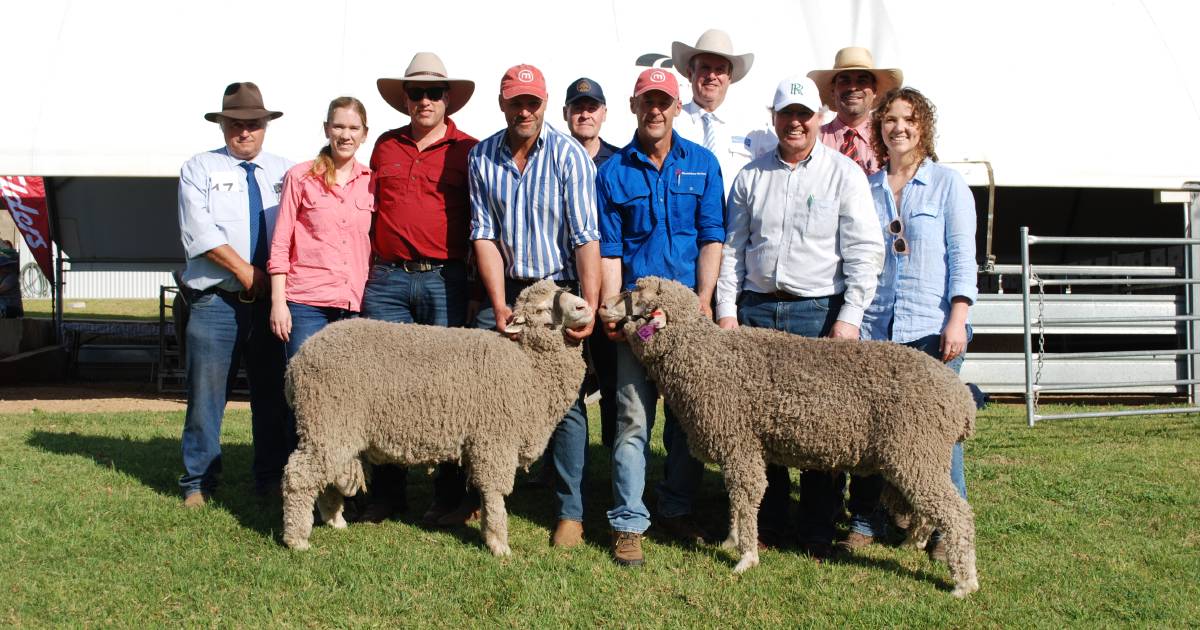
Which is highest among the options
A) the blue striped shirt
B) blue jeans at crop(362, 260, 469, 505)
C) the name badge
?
the name badge

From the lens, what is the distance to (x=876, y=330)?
4.93 metres

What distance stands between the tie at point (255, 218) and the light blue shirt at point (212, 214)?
3 cm

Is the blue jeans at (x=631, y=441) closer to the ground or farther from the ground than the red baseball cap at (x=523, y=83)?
closer to the ground

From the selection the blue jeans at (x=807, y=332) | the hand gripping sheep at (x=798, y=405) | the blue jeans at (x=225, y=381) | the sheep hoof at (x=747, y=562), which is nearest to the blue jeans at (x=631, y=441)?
the hand gripping sheep at (x=798, y=405)

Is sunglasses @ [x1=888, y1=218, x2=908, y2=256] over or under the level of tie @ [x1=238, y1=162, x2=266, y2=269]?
under

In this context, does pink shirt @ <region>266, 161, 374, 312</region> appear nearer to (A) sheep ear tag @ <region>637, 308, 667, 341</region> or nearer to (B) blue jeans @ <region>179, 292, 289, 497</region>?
(B) blue jeans @ <region>179, 292, 289, 497</region>

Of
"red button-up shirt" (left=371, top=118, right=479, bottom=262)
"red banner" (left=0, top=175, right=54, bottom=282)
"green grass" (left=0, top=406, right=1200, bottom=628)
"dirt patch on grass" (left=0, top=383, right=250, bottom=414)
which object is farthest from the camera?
"red banner" (left=0, top=175, right=54, bottom=282)

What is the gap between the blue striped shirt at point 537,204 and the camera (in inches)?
190

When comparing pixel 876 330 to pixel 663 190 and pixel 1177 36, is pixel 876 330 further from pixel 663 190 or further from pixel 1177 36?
pixel 1177 36

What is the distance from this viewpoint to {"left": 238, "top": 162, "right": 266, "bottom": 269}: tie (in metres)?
5.79

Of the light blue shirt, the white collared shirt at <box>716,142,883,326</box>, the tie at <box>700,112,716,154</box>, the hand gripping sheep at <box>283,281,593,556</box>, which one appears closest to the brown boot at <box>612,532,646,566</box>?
the hand gripping sheep at <box>283,281,593,556</box>

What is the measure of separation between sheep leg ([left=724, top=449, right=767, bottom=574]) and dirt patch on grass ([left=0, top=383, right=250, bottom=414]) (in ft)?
24.5

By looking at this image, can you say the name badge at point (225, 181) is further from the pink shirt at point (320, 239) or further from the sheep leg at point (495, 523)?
the sheep leg at point (495, 523)

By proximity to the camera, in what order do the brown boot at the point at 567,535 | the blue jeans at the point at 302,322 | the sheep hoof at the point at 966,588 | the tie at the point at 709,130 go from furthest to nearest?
the tie at the point at 709,130
the blue jeans at the point at 302,322
the brown boot at the point at 567,535
the sheep hoof at the point at 966,588
